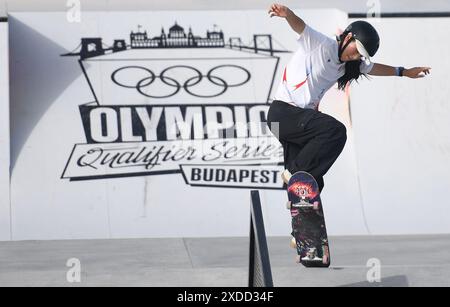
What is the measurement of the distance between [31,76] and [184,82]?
155 centimetres

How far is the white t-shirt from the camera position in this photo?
741cm

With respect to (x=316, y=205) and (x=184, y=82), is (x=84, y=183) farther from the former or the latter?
(x=316, y=205)

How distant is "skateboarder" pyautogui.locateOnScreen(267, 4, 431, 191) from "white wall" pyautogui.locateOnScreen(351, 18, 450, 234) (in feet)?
10.4

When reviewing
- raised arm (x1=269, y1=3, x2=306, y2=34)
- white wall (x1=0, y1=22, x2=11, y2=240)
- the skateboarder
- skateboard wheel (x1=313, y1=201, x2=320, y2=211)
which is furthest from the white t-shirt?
white wall (x1=0, y1=22, x2=11, y2=240)

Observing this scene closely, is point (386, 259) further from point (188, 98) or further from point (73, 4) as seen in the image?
point (73, 4)

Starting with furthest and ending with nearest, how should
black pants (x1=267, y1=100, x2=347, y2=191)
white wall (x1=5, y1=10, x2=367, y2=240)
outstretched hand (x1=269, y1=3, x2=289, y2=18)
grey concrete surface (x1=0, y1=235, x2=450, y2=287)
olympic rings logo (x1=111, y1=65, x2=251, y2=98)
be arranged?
Result: 1. olympic rings logo (x1=111, y1=65, x2=251, y2=98)
2. white wall (x1=5, y1=10, x2=367, y2=240)
3. black pants (x1=267, y1=100, x2=347, y2=191)
4. outstretched hand (x1=269, y1=3, x2=289, y2=18)
5. grey concrete surface (x1=0, y1=235, x2=450, y2=287)

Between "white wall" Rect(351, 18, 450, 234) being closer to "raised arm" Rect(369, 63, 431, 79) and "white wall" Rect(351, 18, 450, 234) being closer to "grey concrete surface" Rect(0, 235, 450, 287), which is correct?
"grey concrete surface" Rect(0, 235, 450, 287)

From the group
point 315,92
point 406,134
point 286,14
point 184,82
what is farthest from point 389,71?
point 184,82

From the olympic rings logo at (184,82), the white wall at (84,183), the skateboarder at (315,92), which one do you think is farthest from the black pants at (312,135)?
the olympic rings logo at (184,82)

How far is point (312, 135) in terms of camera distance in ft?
24.4

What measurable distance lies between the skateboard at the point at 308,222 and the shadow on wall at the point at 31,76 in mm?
4009

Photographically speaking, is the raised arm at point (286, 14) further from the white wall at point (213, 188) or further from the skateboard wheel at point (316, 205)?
the white wall at point (213, 188)

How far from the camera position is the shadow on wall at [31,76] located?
35.1 feet
